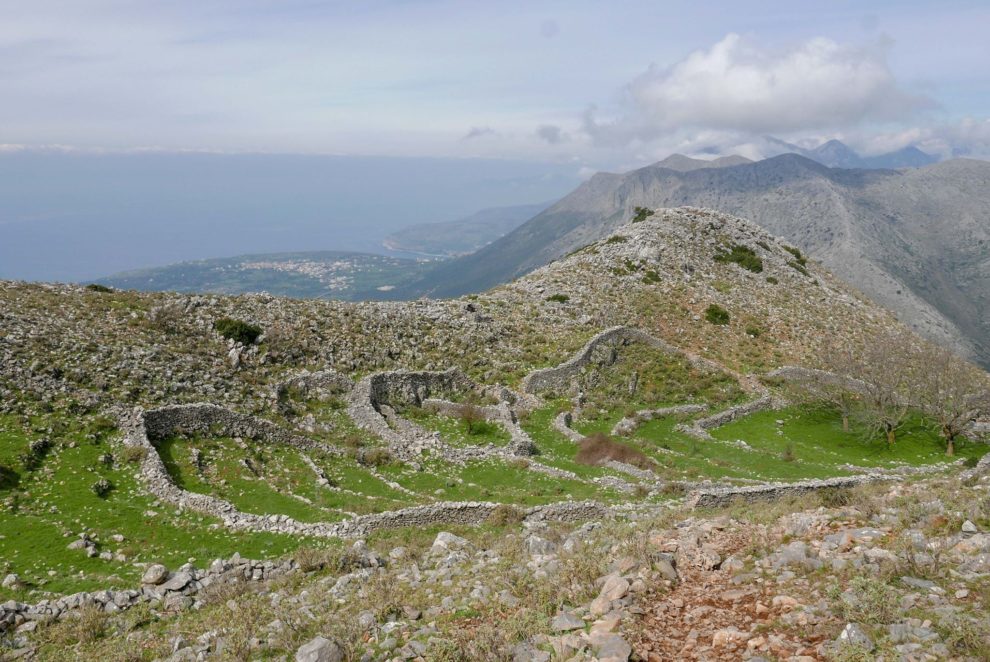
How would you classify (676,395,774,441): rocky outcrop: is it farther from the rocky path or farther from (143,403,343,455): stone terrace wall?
the rocky path

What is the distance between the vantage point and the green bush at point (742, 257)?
75375 millimetres

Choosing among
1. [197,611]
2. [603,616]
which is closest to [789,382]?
[603,616]

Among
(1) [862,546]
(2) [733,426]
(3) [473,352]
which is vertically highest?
(1) [862,546]

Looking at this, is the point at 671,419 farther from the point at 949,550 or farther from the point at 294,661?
the point at 294,661

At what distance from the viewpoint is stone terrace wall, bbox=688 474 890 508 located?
990 inches

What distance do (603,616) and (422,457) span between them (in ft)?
75.0

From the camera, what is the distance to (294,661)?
1152 cm

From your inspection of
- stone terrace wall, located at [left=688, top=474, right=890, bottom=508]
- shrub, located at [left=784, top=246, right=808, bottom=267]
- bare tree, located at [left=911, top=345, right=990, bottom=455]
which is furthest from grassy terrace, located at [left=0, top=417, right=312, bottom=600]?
shrub, located at [left=784, top=246, right=808, bottom=267]

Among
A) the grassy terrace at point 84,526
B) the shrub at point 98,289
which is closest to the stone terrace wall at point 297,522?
the grassy terrace at point 84,526

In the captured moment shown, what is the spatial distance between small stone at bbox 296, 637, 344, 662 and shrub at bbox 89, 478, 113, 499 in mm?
16835

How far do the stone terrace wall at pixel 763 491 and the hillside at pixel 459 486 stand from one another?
0.45 feet

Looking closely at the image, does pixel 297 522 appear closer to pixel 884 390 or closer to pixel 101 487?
pixel 101 487

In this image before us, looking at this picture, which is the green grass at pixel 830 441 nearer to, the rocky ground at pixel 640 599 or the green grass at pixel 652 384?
the green grass at pixel 652 384

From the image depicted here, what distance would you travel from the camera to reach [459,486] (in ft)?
97.5
